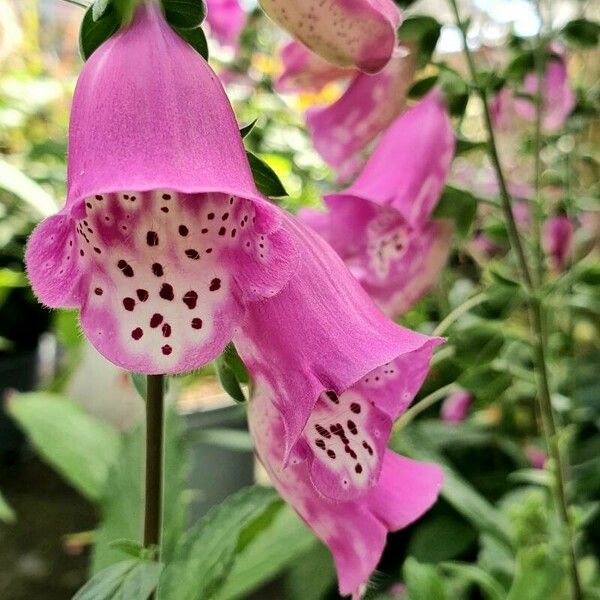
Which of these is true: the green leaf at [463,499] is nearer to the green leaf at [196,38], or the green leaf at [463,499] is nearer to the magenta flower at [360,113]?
the magenta flower at [360,113]

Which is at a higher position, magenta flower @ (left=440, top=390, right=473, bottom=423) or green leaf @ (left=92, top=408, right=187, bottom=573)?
green leaf @ (left=92, top=408, right=187, bottom=573)

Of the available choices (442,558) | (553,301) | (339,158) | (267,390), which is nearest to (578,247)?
(553,301)

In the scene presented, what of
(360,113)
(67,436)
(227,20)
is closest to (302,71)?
(360,113)

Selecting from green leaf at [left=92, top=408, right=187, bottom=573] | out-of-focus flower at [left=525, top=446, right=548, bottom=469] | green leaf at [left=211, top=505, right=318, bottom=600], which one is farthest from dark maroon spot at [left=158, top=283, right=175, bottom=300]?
out-of-focus flower at [left=525, top=446, right=548, bottom=469]

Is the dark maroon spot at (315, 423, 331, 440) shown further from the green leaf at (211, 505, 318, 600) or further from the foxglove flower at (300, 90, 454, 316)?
the green leaf at (211, 505, 318, 600)

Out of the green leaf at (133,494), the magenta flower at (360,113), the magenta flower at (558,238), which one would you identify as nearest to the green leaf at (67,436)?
the green leaf at (133,494)

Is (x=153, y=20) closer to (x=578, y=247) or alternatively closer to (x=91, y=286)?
(x=91, y=286)
